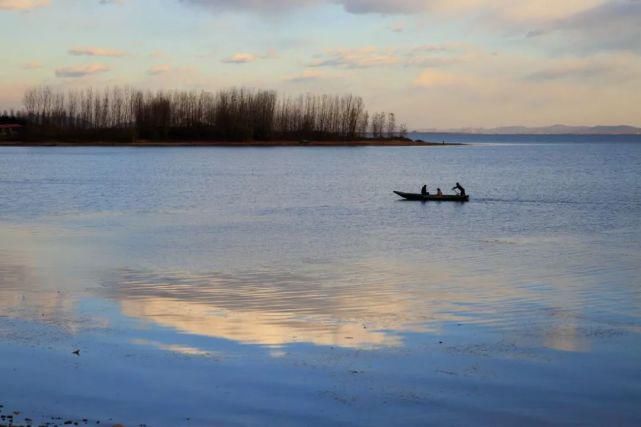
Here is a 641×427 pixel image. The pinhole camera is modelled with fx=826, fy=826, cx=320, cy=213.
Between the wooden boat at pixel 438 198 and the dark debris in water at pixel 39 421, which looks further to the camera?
the wooden boat at pixel 438 198

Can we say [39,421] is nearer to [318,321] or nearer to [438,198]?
[318,321]

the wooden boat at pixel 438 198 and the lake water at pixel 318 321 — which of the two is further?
the wooden boat at pixel 438 198

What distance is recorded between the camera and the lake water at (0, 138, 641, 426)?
11281 mm

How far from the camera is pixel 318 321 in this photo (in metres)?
15.9

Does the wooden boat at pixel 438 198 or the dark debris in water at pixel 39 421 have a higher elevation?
the wooden boat at pixel 438 198

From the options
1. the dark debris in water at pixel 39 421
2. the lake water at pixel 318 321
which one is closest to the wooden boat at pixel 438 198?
the lake water at pixel 318 321

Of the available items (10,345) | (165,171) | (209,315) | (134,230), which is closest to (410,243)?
(134,230)

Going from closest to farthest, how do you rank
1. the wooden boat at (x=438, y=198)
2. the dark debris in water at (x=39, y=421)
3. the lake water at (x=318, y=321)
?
1. the dark debris in water at (x=39, y=421)
2. the lake water at (x=318, y=321)
3. the wooden boat at (x=438, y=198)

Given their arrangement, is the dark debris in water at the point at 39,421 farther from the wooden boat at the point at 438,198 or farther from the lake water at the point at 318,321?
the wooden boat at the point at 438,198

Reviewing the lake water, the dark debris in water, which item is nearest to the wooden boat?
the lake water

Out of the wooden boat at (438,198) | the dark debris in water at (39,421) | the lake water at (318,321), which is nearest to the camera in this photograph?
the dark debris in water at (39,421)

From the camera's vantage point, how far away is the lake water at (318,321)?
37.0 feet

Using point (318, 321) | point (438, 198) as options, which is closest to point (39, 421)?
point (318, 321)

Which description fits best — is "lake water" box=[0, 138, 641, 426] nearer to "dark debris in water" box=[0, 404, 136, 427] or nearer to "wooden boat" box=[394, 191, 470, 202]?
"dark debris in water" box=[0, 404, 136, 427]
